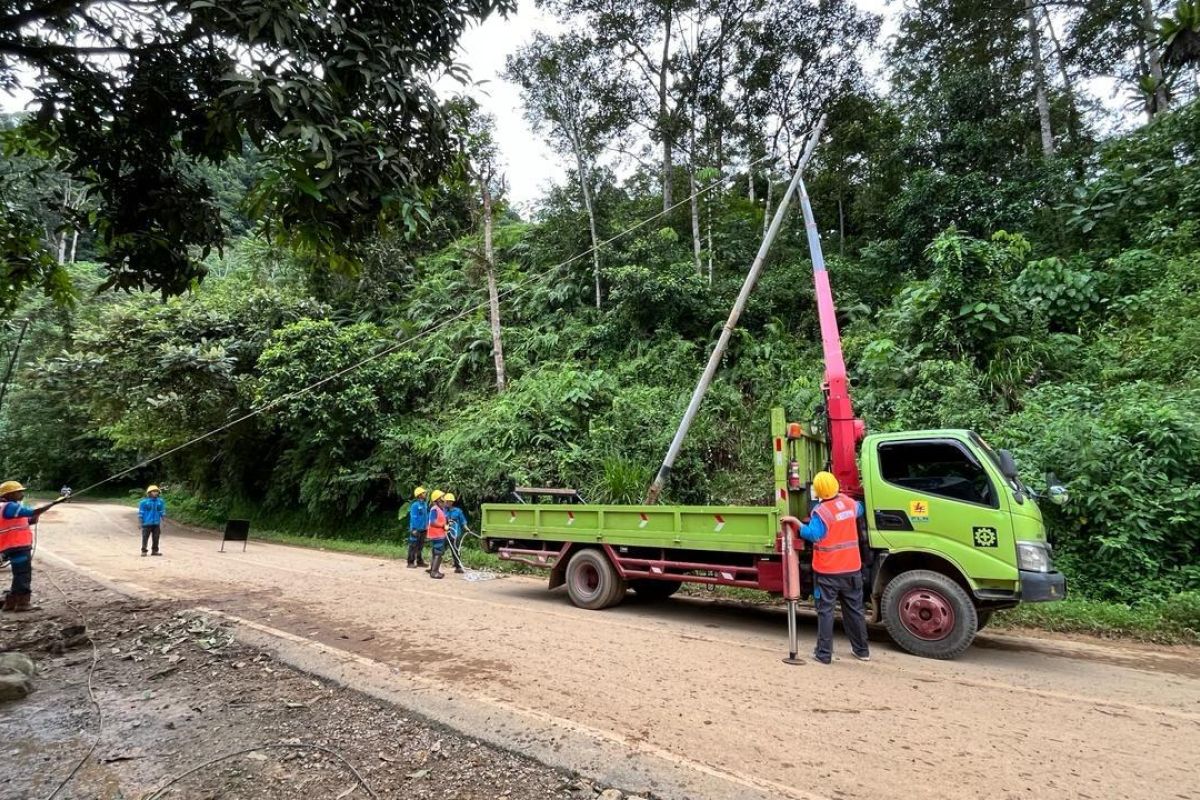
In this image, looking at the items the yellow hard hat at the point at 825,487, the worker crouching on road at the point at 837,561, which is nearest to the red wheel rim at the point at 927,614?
the worker crouching on road at the point at 837,561

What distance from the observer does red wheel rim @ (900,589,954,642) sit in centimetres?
568

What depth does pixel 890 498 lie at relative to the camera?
6125 mm

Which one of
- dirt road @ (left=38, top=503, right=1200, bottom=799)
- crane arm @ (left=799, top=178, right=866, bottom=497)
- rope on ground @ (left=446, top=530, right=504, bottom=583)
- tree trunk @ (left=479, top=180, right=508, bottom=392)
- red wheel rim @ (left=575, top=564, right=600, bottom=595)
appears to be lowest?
dirt road @ (left=38, top=503, right=1200, bottom=799)

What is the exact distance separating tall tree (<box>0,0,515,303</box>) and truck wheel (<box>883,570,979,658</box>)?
5500 mm

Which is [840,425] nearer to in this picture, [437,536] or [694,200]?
[437,536]

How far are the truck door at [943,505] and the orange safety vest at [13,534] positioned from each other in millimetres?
10315

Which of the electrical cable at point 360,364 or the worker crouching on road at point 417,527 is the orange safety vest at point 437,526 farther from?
the electrical cable at point 360,364

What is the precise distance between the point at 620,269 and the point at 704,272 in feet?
11.8

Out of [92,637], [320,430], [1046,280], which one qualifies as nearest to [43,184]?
[92,637]

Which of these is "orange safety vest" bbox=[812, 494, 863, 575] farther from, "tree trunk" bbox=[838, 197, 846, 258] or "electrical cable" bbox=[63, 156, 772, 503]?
"tree trunk" bbox=[838, 197, 846, 258]

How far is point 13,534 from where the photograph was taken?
7777 millimetres

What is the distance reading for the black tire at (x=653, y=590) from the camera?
28.1 feet

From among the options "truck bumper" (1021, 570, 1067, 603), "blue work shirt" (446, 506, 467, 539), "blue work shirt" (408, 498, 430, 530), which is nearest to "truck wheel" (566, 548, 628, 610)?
"truck bumper" (1021, 570, 1067, 603)

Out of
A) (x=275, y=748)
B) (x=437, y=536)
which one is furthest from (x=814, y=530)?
(x=437, y=536)
